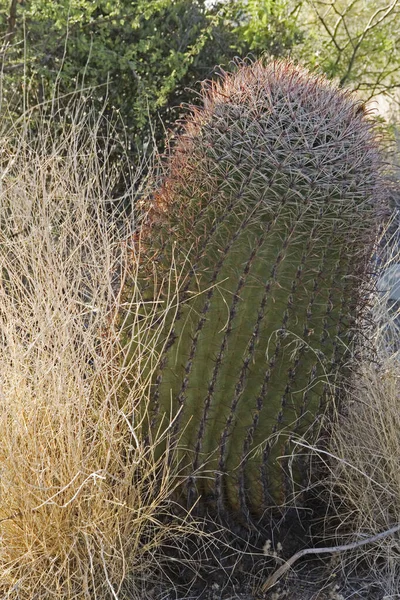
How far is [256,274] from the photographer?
6.71 ft

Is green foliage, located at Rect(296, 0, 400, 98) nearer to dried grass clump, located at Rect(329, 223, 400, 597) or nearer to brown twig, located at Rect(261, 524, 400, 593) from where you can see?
dried grass clump, located at Rect(329, 223, 400, 597)

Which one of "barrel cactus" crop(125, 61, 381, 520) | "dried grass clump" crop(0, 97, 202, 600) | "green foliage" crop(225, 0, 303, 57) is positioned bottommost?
"dried grass clump" crop(0, 97, 202, 600)

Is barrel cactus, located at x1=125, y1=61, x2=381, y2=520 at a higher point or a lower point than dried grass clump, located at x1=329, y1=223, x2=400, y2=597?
higher

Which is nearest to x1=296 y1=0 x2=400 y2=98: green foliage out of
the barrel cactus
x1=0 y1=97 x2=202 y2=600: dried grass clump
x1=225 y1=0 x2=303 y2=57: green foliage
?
x1=225 y1=0 x2=303 y2=57: green foliage

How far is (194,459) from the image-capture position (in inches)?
84.2

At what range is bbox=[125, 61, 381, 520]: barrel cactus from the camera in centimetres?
204

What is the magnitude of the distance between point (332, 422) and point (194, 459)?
0.45 m

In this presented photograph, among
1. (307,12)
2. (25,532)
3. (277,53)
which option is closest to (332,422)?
(25,532)

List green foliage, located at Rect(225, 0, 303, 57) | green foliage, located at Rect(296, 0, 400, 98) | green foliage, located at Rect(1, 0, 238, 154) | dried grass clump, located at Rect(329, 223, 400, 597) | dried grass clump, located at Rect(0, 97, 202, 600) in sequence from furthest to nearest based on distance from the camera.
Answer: green foliage, located at Rect(296, 0, 400, 98) → green foliage, located at Rect(225, 0, 303, 57) → green foliage, located at Rect(1, 0, 238, 154) → dried grass clump, located at Rect(329, 223, 400, 597) → dried grass clump, located at Rect(0, 97, 202, 600)

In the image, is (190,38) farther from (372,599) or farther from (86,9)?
(372,599)

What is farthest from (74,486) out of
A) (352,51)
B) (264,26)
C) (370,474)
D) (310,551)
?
(352,51)

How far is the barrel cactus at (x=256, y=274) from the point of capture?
2.04 m

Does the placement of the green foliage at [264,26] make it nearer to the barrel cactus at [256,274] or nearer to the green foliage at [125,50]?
the green foliage at [125,50]

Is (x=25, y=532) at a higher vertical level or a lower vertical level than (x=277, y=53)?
lower
